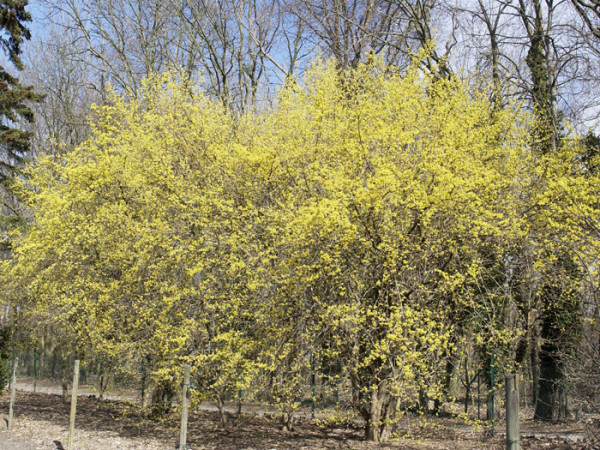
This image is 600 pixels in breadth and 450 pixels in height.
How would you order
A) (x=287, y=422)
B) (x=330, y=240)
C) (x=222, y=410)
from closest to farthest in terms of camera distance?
(x=330, y=240), (x=222, y=410), (x=287, y=422)

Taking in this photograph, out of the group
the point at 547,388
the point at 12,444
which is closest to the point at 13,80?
the point at 12,444

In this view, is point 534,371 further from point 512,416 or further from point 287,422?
point 512,416

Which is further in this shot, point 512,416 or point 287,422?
point 287,422

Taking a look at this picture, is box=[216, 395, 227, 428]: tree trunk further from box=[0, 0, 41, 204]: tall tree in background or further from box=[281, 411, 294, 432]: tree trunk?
box=[0, 0, 41, 204]: tall tree in background

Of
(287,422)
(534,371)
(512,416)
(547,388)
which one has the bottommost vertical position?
(287,422)

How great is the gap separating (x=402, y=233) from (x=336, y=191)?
1014mm

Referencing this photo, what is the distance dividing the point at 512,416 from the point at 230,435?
7393 millimetres

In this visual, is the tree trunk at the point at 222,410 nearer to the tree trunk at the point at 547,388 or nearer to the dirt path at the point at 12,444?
the dirt path at the point at 12,444

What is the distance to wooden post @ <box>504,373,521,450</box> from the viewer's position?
2613 millimetres

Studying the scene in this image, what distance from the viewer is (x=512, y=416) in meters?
2.63

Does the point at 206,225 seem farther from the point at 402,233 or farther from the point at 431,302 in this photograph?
the point at 431,302

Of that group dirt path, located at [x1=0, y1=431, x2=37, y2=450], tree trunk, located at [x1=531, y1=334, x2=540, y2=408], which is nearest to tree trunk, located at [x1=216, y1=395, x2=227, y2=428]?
dirt path, located at [x1=0, y1=431, x2=37, y2=450]

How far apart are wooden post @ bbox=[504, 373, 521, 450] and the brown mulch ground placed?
4892mm

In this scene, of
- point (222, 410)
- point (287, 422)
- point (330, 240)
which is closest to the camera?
point (330, 240)
